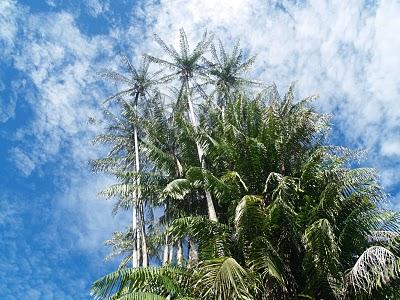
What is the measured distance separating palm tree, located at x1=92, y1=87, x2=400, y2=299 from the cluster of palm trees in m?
0.02

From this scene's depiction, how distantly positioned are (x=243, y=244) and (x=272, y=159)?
2.46m

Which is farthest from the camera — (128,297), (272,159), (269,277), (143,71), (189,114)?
(143,71)

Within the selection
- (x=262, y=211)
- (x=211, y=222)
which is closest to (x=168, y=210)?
(x=211, y=222)

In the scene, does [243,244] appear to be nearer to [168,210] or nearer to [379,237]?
[379,237]

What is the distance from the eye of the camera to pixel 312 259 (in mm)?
10016

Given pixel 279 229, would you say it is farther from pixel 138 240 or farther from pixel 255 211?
pixel 138 240

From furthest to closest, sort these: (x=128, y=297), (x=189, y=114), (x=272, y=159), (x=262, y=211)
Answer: (x=189, y=114) → (x=272, y=159) → (x=262, y=211) → (x=128, y=297)

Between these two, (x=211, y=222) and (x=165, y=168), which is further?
(x=165, y=168)

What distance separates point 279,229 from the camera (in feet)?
36.2

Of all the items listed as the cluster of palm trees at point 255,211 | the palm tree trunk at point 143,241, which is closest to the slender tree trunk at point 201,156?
the cluster of palm trees at point 255,211

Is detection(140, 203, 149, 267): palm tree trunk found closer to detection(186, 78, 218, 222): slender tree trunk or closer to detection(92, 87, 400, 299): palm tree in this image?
detection(92, 87, 400, 299): palm tree

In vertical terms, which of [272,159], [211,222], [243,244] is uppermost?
[272,159]

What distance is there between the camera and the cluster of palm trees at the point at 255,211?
9.56m

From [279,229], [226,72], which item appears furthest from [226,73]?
[279,229]
